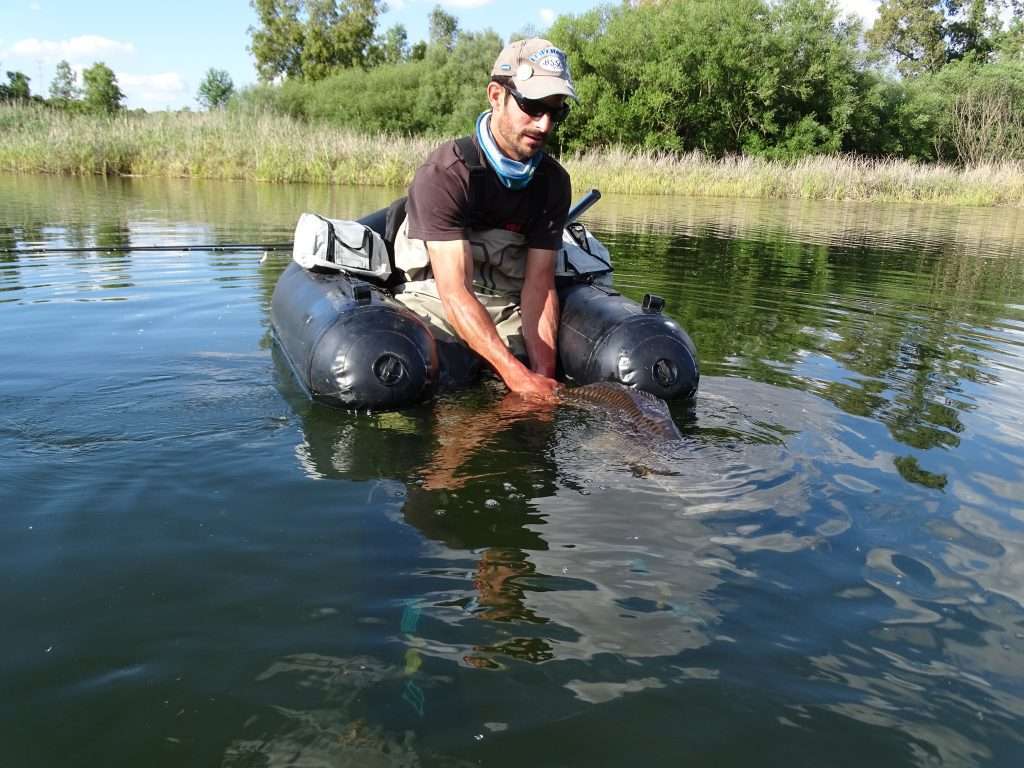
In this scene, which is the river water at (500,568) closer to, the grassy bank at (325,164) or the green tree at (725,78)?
the grassy bank at (325,164)

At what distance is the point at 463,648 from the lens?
7.25ft

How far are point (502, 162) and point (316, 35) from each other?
5528 cm

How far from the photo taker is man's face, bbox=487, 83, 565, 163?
412 centimetres

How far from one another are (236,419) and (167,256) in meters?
5.93

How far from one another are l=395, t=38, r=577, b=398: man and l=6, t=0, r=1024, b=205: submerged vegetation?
17314 millimetres

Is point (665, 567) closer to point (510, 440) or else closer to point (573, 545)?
point (573, 545)

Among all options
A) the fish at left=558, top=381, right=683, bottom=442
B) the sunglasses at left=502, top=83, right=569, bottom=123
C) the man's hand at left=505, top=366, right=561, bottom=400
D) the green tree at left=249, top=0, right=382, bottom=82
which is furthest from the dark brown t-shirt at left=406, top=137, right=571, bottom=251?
the green tree at left=249, top=0, right=382, bottom=82

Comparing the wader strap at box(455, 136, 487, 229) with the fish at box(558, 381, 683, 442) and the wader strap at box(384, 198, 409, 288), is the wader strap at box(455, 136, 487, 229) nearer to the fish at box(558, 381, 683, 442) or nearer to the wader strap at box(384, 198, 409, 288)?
the wader strap at box(384, 198, 409, 288)

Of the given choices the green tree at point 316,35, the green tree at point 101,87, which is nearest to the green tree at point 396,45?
the green tree at point 316,35

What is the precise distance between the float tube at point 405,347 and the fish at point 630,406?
1.06 ft

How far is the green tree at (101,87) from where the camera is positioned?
177 feet

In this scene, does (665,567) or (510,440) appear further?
(510,440)

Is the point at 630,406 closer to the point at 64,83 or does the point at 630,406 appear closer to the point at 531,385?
the point at 531,385

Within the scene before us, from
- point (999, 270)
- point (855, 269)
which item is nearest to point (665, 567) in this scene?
point (855, 269)
